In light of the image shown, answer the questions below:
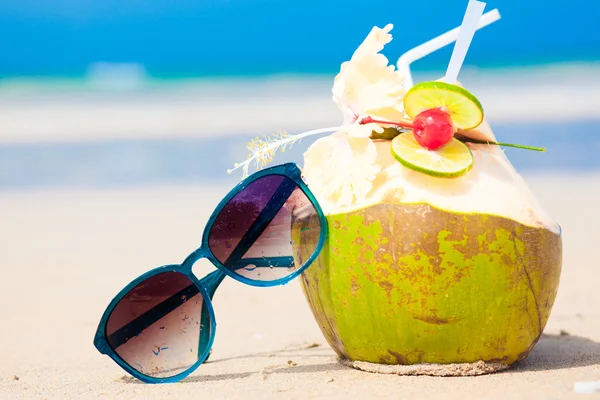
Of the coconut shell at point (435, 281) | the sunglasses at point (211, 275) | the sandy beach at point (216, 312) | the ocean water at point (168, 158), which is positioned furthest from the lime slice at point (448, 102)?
the ocean water at point (168, 158)

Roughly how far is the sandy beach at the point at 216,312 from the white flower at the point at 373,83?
98cm

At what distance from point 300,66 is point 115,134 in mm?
10528

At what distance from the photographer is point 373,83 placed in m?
2.95

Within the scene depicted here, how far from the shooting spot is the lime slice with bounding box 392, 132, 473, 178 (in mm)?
2791

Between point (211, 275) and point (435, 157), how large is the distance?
0.98 metres

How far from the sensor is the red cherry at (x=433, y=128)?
9.22ft

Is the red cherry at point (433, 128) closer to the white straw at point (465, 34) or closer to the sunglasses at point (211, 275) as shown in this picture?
the white straw at point (465, 34)

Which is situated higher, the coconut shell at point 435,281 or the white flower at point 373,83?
the white flower at point 373,83

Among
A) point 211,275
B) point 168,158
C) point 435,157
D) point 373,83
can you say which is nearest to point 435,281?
point 435,157

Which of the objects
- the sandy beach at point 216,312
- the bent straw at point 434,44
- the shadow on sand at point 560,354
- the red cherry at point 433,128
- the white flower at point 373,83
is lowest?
the shadow on sand at point 560,354

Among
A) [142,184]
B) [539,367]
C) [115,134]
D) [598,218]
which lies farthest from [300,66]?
[539,367]

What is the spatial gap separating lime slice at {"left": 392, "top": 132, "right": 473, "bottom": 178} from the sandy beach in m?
0.75

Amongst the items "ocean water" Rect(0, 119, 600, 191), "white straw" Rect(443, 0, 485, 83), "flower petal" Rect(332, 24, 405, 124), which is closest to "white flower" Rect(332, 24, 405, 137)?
"flower petal" Rect(332, 24, 405, 124)

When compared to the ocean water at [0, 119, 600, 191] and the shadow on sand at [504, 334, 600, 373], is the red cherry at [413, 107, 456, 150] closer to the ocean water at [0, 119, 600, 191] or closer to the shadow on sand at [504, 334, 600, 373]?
the shadow on sand at [504, 334, 600, 373]
